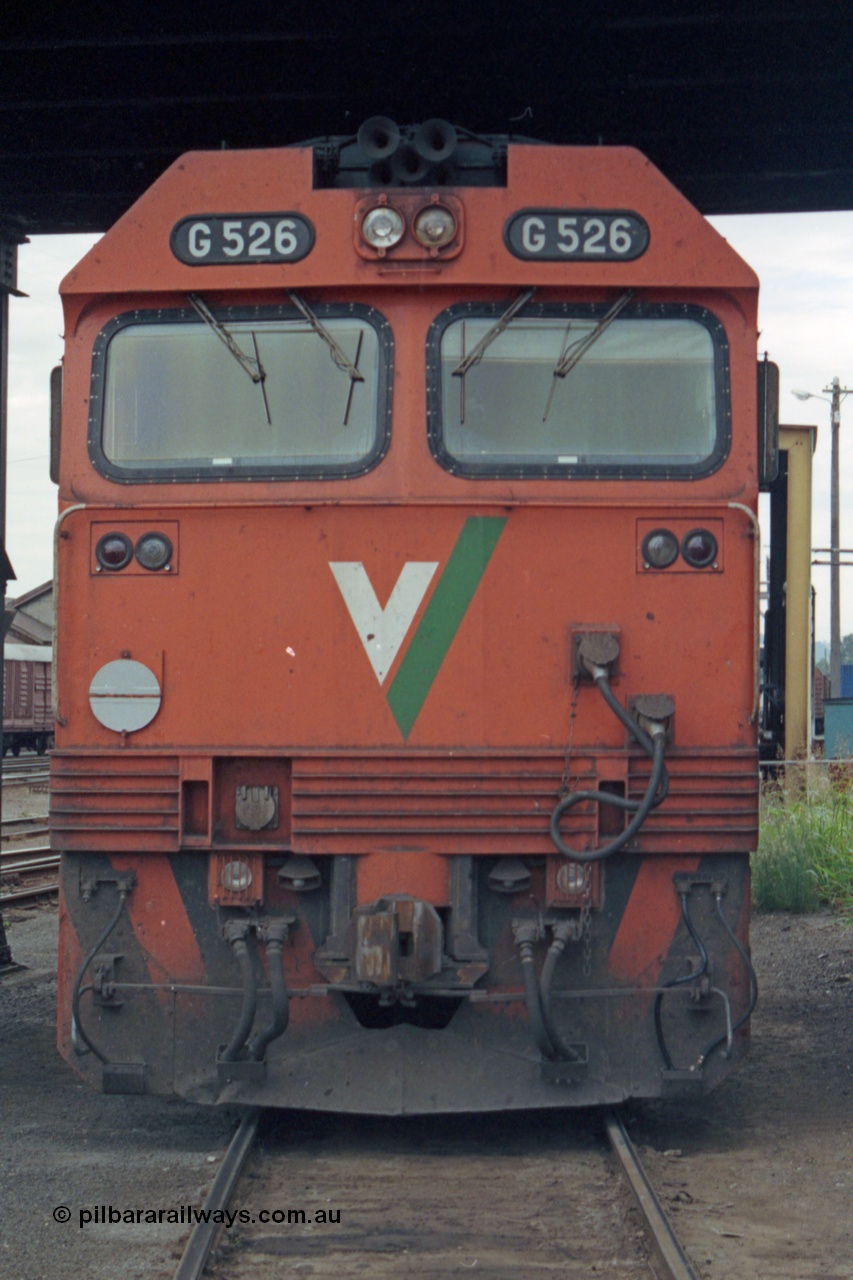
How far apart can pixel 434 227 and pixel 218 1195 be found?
340 cm

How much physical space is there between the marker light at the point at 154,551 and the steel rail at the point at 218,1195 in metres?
2.07

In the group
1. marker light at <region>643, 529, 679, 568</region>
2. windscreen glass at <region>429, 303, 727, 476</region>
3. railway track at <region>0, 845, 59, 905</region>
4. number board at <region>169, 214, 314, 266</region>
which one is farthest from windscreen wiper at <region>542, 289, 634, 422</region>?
railway track at <region>0, 845, 59, 905</region>

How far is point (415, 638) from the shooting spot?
209 inches

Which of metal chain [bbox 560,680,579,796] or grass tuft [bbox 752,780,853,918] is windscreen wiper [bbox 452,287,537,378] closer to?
metal chain [bbox 560,680,579,796]

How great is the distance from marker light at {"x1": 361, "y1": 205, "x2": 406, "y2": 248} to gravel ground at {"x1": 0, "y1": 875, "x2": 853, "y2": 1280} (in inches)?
131

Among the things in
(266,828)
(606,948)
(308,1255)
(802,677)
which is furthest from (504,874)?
(802,677)

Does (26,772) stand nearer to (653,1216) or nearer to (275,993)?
(275,993)

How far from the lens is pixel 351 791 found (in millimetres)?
5223

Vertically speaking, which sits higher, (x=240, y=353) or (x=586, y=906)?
(x=240, y=353)

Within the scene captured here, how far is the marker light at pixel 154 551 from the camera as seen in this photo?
5.42 metres

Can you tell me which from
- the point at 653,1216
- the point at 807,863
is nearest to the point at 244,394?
the point at 653,1216

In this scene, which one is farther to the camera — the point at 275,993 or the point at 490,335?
the point at 490,335

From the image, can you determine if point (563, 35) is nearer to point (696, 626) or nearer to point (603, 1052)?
point (696, 626)

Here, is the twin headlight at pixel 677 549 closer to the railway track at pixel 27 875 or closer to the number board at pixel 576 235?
the number board at pixel 576 235
